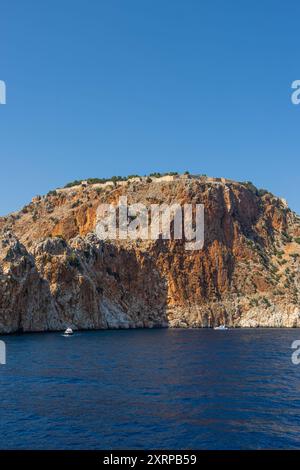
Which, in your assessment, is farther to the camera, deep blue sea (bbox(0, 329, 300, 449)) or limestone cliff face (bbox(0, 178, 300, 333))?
limestone cliff face (bbox(0, 178, 300, 333))

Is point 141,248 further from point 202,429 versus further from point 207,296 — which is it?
point 202,429

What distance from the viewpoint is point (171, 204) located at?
17038 centimetres

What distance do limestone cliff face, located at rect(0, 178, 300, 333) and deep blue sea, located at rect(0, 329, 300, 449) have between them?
144 feet

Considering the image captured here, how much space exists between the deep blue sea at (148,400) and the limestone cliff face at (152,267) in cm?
4398

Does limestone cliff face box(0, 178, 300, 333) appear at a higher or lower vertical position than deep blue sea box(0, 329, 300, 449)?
higher

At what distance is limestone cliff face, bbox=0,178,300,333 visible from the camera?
121 metres

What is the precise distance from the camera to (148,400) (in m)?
43.5

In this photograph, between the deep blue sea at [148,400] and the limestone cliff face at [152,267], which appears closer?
the deep blue sea at [148,400]

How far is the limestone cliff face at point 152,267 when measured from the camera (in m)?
121

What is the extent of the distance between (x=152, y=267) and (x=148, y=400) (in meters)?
116

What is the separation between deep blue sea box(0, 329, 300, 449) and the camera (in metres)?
32.6

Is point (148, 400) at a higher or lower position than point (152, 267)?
lower

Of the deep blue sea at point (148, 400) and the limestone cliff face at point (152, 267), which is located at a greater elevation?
the limestone cliff face at point (152, 267)
